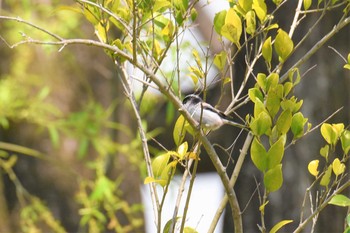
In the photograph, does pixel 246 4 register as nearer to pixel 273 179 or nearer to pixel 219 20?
pixel 219 20

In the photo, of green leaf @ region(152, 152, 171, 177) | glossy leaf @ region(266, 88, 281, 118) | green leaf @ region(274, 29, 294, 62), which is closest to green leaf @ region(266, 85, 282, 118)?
glossy leaf @ region(266, 88, 281, 118)

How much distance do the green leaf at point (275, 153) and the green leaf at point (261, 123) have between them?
29 millimetres

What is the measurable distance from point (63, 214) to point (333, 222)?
1350 mm

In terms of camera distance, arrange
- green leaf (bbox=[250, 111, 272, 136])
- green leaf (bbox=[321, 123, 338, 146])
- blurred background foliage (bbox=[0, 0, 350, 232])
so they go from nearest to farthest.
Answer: green leaf (bbox=[250, 111, 272, 136]) → green leaf (bbox=[321, 123, 338, 146]) → blurred background foliage (bbox=[0, 0, 350, 232])

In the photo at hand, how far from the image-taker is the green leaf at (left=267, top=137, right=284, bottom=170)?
1.34 m

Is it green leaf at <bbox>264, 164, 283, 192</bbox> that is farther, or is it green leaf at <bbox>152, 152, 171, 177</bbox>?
green leaf at <bbox>152, 152, 171, 177</bbox>

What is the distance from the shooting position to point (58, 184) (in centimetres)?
372

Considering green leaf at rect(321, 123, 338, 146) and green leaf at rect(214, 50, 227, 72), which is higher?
green leaf at rect(214, 50, 227, 72)

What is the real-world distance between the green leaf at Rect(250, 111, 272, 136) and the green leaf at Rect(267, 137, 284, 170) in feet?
0.09

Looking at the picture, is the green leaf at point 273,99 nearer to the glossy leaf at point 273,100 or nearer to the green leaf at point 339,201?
the glossy leaf at point 273,100

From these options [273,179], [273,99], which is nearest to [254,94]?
[273,99]

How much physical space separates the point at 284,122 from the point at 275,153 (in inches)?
2.2

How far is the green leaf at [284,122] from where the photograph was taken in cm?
136

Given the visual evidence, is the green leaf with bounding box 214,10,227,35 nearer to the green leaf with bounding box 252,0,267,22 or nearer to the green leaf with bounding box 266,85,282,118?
the green leaf with bounding box 252,0,267,22
